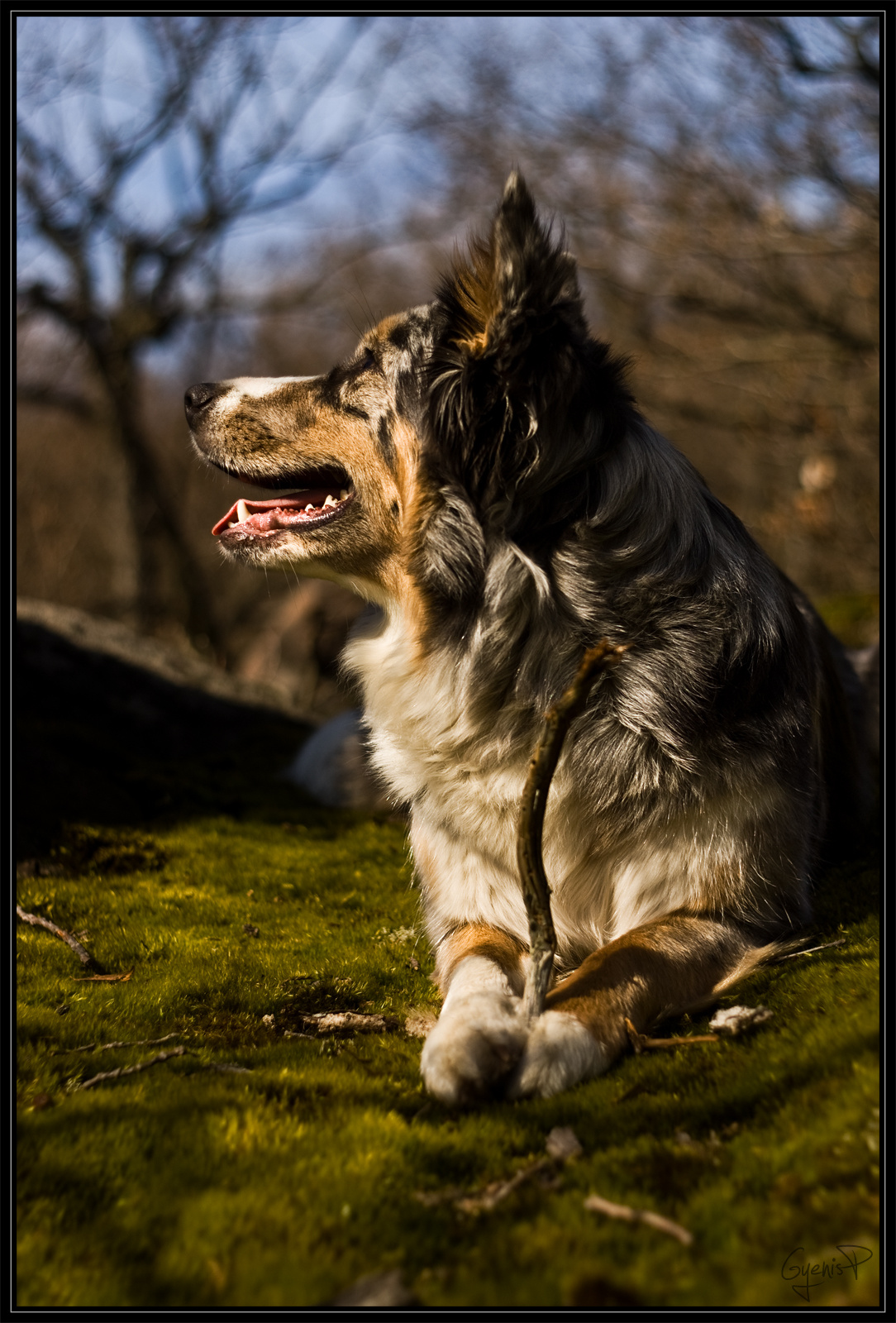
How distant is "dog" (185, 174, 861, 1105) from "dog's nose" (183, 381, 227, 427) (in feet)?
3.72

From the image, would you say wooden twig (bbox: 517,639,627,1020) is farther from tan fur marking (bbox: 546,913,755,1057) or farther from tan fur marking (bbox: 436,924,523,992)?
tan fur marking (bbox: 436,924,523,992)

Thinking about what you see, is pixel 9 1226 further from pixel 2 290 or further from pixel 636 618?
pixel 2 290

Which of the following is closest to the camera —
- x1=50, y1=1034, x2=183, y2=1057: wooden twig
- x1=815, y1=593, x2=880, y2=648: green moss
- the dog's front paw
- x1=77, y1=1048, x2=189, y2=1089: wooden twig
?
the dog's front paw

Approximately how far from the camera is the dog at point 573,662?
3.55 metres

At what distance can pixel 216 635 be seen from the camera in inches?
679

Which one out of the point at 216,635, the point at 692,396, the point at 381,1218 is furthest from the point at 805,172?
the point at 381,1218

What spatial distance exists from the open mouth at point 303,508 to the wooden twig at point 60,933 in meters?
1.87

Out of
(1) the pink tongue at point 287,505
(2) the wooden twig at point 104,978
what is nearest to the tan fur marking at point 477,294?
(1) the pink tongue at point 287,505

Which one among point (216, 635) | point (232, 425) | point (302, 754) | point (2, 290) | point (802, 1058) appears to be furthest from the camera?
point (216, 635)

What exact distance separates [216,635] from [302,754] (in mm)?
9868

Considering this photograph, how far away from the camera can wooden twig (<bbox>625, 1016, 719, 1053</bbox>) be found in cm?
300

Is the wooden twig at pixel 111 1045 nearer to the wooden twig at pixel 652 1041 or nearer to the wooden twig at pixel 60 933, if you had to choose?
the wooden twig at pixel 60 933

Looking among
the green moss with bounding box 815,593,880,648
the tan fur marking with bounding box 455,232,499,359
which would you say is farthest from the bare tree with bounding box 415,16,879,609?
the tan fur marking with bounding box 455,232,499,359

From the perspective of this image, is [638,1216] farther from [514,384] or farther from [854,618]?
[854,618]
